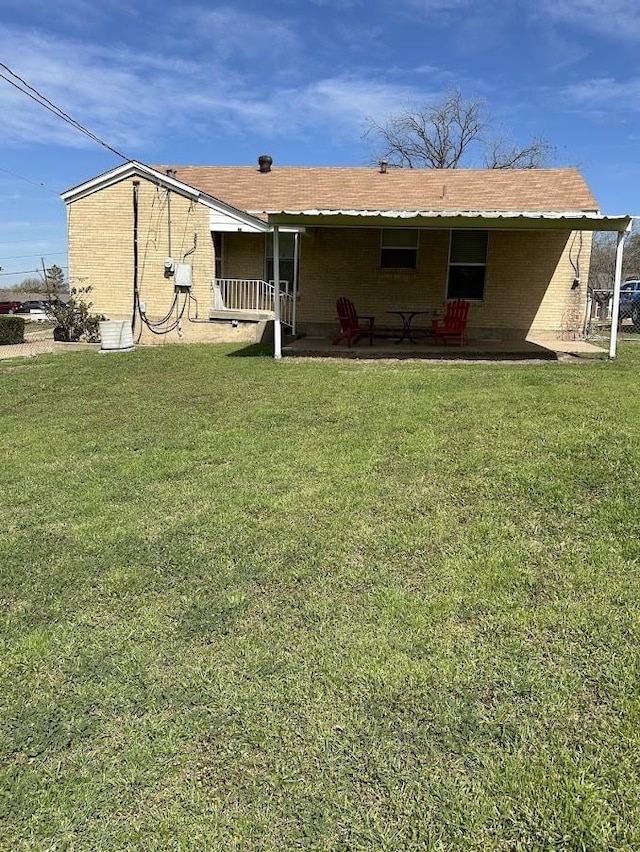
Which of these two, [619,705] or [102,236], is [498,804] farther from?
[102,236]

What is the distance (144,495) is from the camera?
477 cm

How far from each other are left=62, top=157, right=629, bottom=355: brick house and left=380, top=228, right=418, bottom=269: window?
2cm

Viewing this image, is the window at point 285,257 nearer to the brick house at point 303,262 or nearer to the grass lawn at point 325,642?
the brick house at point 303,262

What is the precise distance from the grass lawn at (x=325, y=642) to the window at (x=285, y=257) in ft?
34.9

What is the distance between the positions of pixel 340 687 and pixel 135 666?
0.92 m

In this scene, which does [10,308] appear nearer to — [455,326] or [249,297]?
[249,297]

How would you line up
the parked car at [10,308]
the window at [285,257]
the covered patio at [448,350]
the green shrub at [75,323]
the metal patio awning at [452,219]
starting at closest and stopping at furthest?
the metal patio awning at [452,219] < the covered patio at [448,350] < the green shrub at [75,323] < the window at [285,257] < the parked car at [10,308]

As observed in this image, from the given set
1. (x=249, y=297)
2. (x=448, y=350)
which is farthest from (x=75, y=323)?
(x=448, y=350)

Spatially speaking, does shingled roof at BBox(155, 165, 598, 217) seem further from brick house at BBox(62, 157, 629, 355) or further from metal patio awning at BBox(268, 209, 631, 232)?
metal patio awning at BBox(268, 209, 631, 232)

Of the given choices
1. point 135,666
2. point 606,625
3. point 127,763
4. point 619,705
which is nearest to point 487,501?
point 606,625

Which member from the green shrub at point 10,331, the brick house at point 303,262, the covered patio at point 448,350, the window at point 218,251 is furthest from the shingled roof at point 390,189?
the green shrub at point 10,331

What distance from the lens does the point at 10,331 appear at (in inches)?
703

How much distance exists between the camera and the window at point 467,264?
50.4 feet

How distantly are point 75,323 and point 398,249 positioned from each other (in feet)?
26.3
